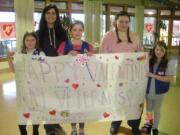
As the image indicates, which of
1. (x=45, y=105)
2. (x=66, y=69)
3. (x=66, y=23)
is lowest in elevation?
(x=45, y=105)

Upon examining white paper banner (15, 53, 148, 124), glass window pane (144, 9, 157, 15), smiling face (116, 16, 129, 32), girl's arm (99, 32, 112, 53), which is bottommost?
white paper banner (15, 53, 148, 124)

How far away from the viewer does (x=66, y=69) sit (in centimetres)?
254

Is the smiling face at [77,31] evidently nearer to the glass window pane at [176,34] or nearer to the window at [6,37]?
the window at [6,37]

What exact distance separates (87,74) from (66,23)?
605 cm

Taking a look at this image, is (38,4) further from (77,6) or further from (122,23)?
(122,23)

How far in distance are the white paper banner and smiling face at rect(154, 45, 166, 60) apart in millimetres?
153

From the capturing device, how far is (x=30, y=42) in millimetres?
2520

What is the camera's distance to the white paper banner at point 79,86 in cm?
251

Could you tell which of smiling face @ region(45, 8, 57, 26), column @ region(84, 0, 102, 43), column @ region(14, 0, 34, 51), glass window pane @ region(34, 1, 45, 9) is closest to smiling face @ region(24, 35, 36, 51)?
smiling face @ region(45, 8, 57, 26)

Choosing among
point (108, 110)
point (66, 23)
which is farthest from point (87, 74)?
point (66, 23)

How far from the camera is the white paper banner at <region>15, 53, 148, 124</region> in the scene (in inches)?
98.7

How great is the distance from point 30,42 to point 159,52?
1.31m

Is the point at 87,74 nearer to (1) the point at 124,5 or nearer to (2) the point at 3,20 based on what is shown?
(2) the point at 3,20

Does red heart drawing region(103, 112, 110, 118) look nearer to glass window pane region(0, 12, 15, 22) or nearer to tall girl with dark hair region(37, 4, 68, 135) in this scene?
tall girl with dark hair region(37, 4, 68, 135)
